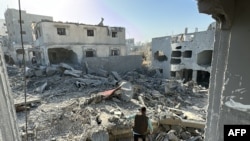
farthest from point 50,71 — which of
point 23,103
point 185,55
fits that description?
point 185,55

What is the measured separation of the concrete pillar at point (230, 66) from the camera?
195 cm

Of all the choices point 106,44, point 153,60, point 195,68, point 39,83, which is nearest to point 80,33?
point 106,44

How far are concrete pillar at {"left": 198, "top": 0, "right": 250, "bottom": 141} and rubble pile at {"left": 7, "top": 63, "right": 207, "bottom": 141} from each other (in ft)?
12.8

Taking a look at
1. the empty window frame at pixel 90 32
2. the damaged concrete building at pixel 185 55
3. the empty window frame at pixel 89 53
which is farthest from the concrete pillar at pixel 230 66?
the empty window frame at pixel 90 32

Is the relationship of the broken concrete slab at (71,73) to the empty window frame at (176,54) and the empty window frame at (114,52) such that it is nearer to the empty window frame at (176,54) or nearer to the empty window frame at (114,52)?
the empty window frame at (114,52)

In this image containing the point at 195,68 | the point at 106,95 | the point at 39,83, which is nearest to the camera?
the point at 106,95

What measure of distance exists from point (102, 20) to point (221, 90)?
22061 mm

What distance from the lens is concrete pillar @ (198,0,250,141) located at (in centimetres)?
195

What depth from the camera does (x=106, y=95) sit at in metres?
9.78

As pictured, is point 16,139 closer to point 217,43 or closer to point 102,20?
point 217,43

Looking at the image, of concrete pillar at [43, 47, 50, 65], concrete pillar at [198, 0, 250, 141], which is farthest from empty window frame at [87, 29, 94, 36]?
concrete pillar at [198, 0, 250, 141]

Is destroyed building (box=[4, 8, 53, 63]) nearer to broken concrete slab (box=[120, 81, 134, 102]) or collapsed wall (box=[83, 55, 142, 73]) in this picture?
collapsed wall (box=[83, 55, 142, 73])

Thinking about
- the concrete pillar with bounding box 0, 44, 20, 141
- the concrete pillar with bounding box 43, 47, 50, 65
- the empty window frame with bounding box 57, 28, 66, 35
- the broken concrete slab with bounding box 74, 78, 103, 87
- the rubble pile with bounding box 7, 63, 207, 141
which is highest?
the empty window frame with bounding box 57, 28, 66, 35

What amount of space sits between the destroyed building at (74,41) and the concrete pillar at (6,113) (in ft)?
58.5
